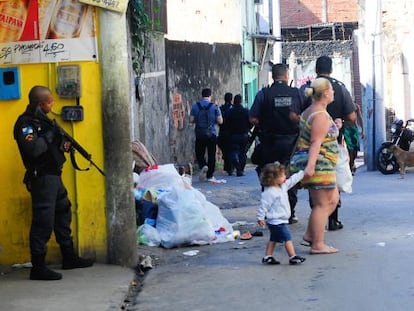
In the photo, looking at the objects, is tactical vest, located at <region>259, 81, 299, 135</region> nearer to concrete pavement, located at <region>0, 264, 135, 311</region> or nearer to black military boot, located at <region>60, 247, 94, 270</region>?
concrete pavement, located at <region>0, 264, 135, 311</region>

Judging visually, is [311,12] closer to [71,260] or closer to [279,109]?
[279,109]

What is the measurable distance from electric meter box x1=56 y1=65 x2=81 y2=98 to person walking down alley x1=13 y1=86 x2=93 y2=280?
0.37 m

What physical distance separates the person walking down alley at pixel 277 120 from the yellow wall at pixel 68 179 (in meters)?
2.91

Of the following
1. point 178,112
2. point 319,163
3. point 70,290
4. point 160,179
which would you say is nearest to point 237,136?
point 178,112

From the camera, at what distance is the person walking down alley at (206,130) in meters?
A: 17.1

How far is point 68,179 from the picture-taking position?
803cm

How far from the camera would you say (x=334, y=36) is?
43.1 metres

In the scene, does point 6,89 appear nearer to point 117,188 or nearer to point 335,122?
point 117,188

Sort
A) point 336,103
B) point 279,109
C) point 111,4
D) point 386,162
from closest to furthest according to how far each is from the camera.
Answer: point 111,4
point 336,103
point 279,109
point 386,162

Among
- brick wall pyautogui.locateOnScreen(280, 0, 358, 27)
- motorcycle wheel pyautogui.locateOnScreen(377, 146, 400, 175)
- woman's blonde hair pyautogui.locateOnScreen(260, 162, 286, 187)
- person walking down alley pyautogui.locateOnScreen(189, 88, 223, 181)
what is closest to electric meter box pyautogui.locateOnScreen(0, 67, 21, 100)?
woman's blonde hair pyautogui.locateOnScreen(260, 162, 286, 187)

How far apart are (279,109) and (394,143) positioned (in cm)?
913

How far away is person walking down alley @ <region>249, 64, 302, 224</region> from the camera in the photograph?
1023 cm

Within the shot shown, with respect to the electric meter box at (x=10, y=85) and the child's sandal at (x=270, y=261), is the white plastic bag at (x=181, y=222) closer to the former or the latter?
the child's sandal at (x=270, y=261)

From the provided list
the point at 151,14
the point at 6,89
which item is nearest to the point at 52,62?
the point at 6,89
